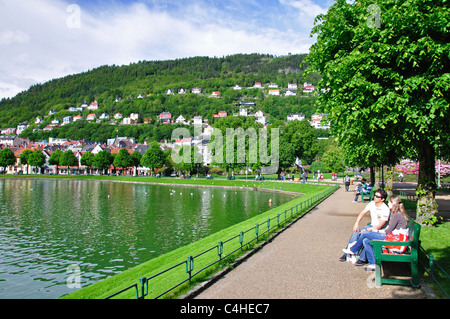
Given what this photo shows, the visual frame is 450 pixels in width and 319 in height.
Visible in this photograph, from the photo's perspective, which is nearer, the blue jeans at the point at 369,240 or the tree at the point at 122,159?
the blue jeans at the point at 369,240

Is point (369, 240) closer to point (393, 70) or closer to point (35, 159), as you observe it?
point (393, 70)

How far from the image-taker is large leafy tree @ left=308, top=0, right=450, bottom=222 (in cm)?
1259

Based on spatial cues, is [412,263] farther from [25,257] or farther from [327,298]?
[25,257]

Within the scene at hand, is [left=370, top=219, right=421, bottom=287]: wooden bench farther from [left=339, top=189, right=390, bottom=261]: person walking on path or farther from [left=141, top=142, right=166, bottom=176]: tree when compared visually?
[left=141, top=142, right=166, bottom=176]: tree

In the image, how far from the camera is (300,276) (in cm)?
962

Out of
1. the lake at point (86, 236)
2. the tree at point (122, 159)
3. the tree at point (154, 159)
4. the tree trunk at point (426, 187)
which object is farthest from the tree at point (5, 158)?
the tree trunk at point (426, 187)

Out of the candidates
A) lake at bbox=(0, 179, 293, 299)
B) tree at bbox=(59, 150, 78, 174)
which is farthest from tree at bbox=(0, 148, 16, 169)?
lake at bbox=(0, 179, 293, 299)

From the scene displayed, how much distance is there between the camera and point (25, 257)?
16.9m

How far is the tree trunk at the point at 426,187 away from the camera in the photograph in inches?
627

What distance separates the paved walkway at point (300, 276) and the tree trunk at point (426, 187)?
3.86m

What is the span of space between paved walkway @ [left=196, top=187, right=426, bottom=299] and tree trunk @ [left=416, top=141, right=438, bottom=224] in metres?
3.86

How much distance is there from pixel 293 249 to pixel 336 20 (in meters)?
10.0

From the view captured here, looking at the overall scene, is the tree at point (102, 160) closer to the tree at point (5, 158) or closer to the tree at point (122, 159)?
the tree at point (122, 159)
